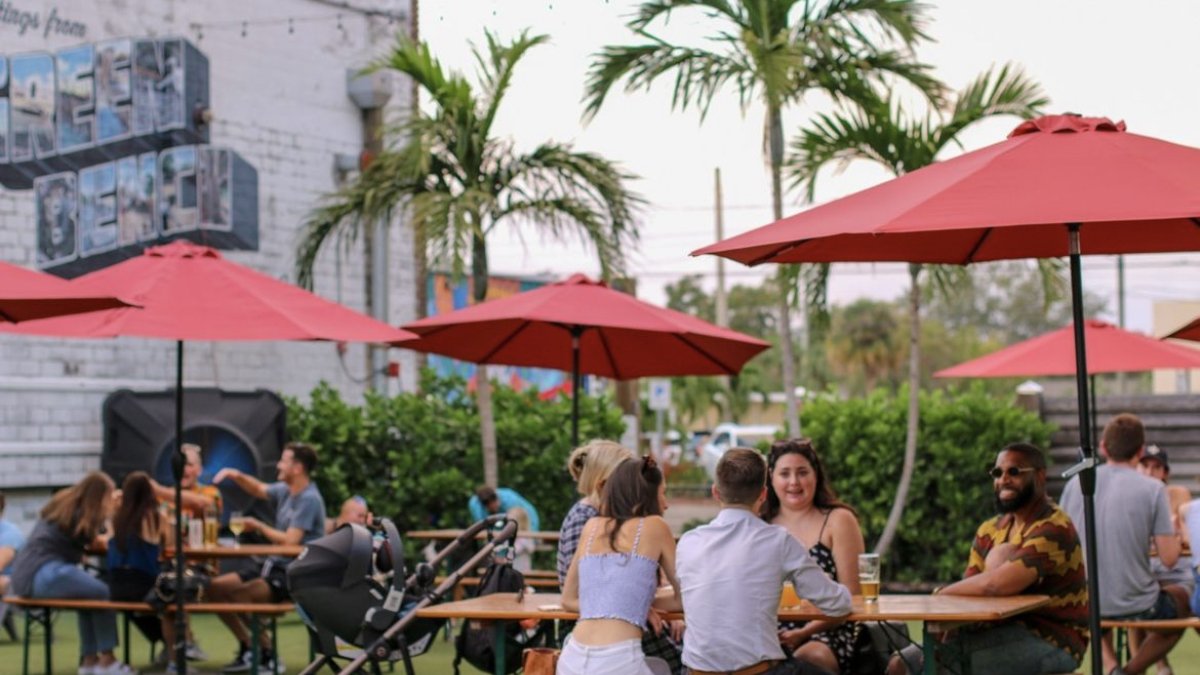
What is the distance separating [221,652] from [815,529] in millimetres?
6215

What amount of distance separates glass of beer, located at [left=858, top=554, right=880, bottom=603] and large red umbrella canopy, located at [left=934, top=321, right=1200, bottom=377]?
723 centimetres

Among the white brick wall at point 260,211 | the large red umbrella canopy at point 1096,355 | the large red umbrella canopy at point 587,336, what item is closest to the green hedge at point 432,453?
the white brick wall at point 260,211

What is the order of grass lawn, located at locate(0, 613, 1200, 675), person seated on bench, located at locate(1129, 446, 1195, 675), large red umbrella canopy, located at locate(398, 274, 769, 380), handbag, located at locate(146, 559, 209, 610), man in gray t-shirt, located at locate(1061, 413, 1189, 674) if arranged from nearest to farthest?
1. man in gray t-shirt, located at locate(1061, 413, 1189, 674)
2. person seated on bench, located at locate(1129, 446, 1195, 675)
3. handbag, located at locate(146, 559, 209, 610)
4. large red umbrella canopy, located at locate(398, 274, 769, 380)
5. grass lawn, located at locate(0, 613, 1200, 675)

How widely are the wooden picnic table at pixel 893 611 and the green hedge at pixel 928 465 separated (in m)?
8.26

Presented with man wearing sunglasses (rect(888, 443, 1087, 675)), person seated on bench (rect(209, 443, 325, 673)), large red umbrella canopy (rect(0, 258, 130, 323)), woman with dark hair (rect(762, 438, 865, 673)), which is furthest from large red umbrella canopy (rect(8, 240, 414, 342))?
man wearing sunglasses (rect(888, 443, 1087, 675))

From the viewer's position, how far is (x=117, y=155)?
54.4ft

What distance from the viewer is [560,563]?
8023 millimetres

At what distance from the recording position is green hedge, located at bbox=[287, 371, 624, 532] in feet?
51.2

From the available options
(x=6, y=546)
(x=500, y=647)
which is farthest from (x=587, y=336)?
(x=500, y=647)

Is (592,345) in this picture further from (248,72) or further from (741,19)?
(248,72)

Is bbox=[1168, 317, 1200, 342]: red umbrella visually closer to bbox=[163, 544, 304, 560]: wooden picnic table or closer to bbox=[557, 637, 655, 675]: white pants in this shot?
bbox=[557, 637, 655, 675]: white pants

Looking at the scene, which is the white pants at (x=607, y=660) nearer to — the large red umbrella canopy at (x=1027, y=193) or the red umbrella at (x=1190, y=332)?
the large red umbrella canopy at (x=1027, y=193)

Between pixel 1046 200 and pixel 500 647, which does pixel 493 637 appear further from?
pixel 1046 200

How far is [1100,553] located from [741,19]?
7.15m
